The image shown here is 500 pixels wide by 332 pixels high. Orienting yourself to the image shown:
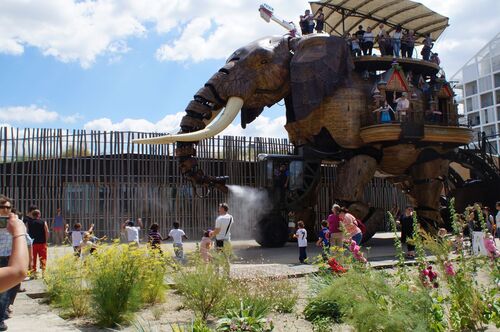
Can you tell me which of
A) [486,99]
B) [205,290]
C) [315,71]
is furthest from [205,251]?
[486,99]

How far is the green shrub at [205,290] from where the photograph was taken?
6.48 metres

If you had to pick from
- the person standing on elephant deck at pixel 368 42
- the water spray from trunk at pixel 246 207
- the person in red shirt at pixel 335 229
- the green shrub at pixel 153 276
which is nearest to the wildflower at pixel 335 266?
the green shrub at pixel 153 276

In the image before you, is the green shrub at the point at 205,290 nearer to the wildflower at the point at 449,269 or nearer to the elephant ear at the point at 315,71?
the wildflower at the point at 449,269

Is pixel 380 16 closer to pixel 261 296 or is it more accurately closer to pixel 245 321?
pixel 261 296

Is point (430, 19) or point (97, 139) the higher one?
point (430, 19)

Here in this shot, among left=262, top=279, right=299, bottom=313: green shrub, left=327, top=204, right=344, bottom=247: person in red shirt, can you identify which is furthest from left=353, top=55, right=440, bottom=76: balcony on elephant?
left=262, top=279, right=299, bottom=313: green shrub

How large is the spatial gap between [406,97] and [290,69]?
3.27m

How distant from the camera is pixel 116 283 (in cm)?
652

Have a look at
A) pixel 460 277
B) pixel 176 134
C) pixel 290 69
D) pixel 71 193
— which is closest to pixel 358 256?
pixel 460 277

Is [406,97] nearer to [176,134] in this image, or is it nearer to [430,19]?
[430,19]

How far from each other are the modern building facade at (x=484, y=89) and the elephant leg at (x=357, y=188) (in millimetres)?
67727

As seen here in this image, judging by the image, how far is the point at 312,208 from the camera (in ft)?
56.9

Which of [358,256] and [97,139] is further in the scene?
[97,139]

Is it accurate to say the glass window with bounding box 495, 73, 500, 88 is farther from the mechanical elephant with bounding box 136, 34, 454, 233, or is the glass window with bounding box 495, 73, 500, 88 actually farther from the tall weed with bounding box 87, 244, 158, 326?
the tall weed with bounding box 87, 244, 158, 326
